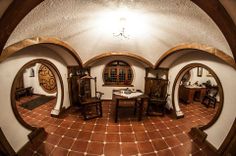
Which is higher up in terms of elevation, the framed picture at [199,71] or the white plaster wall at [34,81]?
the framed picture at [199,71]

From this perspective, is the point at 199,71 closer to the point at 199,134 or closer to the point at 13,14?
the point at 199,134

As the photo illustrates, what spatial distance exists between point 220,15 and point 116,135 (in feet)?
11.7

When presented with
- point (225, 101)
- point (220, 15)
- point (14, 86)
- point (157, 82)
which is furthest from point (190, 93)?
point (14, 86)

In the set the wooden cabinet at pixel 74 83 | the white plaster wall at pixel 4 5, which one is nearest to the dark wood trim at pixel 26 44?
the white plaster wall at pixel 4 5

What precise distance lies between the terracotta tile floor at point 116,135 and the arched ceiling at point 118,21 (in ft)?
8.55

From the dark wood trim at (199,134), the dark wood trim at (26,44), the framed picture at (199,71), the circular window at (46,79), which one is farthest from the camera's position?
the circular window at (46,79)

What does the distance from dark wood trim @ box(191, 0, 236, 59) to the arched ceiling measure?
0.32 meters

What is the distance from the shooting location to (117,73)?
661 centimetres

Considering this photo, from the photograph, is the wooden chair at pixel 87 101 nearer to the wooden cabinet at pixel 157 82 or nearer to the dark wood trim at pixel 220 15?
the wooden cabinet at pixel 157 82

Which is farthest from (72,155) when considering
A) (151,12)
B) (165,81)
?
(165,81)

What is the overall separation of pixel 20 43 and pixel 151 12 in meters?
2.48

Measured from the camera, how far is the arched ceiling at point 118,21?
170 centimetres

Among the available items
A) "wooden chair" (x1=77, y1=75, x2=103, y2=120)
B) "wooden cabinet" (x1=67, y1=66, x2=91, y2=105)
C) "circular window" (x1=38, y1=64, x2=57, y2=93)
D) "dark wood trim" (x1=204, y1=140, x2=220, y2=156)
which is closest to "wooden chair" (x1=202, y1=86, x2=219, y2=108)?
"dark wood trim" (x1=204, y1=140, x2=220, y2=156)

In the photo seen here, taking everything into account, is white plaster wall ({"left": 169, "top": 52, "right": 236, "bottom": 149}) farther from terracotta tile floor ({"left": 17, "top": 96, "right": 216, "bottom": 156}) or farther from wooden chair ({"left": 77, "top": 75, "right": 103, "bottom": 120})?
wooden chair ({"left": 77, "top": 75, "right": 103, "bottom": 120})
